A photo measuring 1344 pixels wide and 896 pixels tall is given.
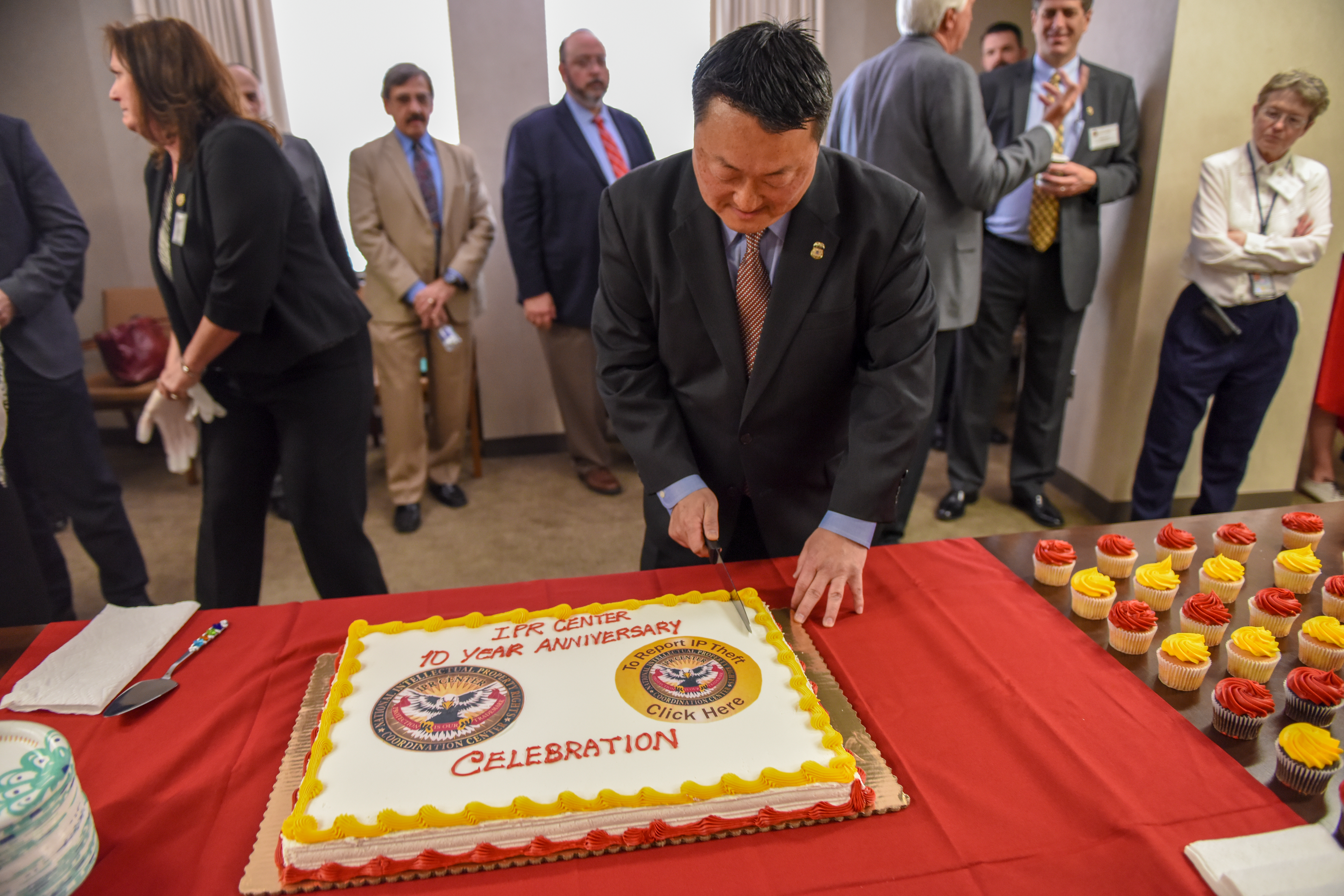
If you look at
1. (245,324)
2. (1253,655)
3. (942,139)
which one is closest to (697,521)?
(1253,655)

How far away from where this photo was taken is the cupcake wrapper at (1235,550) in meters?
1.39

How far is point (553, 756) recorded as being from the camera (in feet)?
3.01

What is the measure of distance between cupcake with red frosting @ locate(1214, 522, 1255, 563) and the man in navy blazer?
9.39 feet

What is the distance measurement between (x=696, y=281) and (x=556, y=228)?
2.60 m

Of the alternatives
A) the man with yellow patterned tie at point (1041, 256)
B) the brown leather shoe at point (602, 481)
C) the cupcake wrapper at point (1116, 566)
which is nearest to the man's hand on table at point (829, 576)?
the cupcake wrapper at point (1116, 566)

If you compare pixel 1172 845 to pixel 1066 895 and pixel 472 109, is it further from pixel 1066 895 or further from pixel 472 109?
pixel 472 109

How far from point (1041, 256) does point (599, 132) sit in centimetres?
198

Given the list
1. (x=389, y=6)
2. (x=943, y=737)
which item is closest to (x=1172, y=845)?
(x=943, y=737)

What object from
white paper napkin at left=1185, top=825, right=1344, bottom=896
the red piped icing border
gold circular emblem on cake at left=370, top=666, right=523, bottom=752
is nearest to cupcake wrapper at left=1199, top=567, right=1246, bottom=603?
white paper napkin at left=1185, top=825, right=1344, bottom=896

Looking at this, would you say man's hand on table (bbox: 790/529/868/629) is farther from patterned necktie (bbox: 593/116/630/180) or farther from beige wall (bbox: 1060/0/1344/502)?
patterned necktie (bbox: 593/116/630/180)

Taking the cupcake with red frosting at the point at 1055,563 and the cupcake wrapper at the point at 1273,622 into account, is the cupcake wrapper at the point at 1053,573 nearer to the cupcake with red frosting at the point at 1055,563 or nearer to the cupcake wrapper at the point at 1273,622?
the cupcake with red frosting at the point at 1055,563

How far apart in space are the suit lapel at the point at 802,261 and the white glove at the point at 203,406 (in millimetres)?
1358

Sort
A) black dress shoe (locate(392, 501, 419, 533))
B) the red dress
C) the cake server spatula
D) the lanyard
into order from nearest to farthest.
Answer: the cake server spatula → the lanyard → the red dress → black dress shoe (locate(392, 501, 419, 533))

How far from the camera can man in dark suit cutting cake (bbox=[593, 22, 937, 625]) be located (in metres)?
1.33
